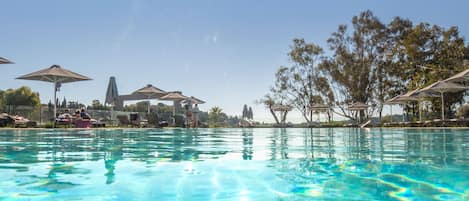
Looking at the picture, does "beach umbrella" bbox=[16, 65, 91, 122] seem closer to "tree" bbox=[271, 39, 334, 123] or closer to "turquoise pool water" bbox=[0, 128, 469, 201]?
"turquoise pool water" bbox=[0, 128, 469, 201]

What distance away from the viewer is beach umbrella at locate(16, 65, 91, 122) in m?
13.9

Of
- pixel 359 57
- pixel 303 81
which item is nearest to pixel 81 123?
pixel 303 81

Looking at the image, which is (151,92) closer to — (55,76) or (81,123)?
(81,123)

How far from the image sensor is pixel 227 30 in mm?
20750

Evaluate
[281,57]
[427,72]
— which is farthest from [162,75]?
[427,72]

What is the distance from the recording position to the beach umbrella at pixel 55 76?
549 inches

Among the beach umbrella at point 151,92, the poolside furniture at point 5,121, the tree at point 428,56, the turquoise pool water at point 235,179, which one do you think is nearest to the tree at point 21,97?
the beach umbrella at point 151,92

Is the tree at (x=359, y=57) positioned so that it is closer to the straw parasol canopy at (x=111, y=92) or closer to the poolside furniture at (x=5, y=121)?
the straw parasol canopy at (x=111, y=92)

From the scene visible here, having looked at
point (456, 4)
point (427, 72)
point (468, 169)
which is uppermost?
point (456, 4)

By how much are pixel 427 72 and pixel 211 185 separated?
24.5 meters

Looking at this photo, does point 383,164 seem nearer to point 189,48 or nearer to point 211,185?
point 211,185

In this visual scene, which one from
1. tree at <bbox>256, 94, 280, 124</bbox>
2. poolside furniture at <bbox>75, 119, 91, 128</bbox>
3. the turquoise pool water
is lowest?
the turquoise pool water

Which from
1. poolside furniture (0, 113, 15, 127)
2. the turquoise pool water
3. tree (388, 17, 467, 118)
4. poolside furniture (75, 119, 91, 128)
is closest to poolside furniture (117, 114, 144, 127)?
poolside furniture (75, 119, 91, 128)

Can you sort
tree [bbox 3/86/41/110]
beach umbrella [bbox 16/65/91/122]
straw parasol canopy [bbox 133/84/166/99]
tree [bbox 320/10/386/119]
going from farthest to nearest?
tree [bbox 3/86/41/110] → tree [bbox 320/10/386/119] → straw parasol canopy [bbox 133/84/166/99] → beach umbrella [bbox 16/65/91/122]
